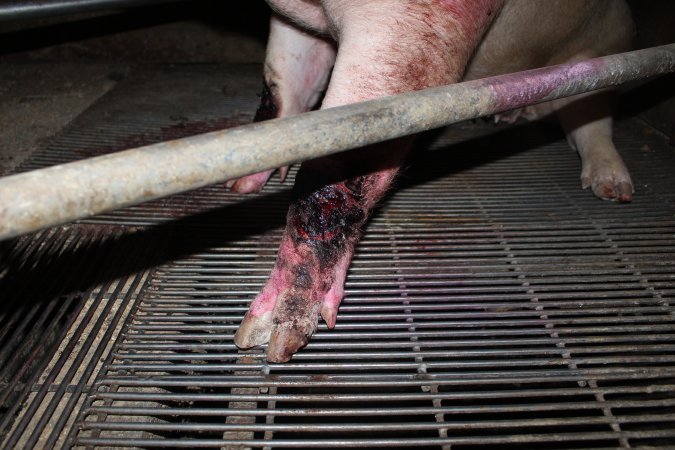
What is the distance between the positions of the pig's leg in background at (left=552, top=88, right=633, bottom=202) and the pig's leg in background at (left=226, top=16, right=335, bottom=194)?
1.19m

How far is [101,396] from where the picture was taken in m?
1.02

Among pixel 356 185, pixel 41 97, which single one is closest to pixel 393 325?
pixel 356 185

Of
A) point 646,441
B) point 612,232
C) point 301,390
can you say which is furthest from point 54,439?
point 612,232

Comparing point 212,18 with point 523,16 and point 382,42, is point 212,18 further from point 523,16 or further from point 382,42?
point 382,42

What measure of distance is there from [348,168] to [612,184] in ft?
4.18

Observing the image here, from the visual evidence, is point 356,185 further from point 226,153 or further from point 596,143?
point 596,143

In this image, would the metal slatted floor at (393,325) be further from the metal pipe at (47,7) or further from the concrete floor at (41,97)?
the metal pipe at (47,7)

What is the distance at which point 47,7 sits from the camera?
2.04 metres

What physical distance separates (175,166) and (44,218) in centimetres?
17

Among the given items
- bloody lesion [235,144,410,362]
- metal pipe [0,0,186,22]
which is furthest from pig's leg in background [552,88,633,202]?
metal pipe [0,0,186,22]

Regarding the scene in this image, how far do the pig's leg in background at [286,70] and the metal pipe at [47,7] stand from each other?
846mm

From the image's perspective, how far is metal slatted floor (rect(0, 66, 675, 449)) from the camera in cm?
100

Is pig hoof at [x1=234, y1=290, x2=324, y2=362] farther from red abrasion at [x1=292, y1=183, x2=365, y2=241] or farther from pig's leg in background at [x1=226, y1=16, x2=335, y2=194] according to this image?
pig's leg in background at [x1=226, y1=16, x2=335, y2=194]

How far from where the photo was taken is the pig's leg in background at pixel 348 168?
108 cm
